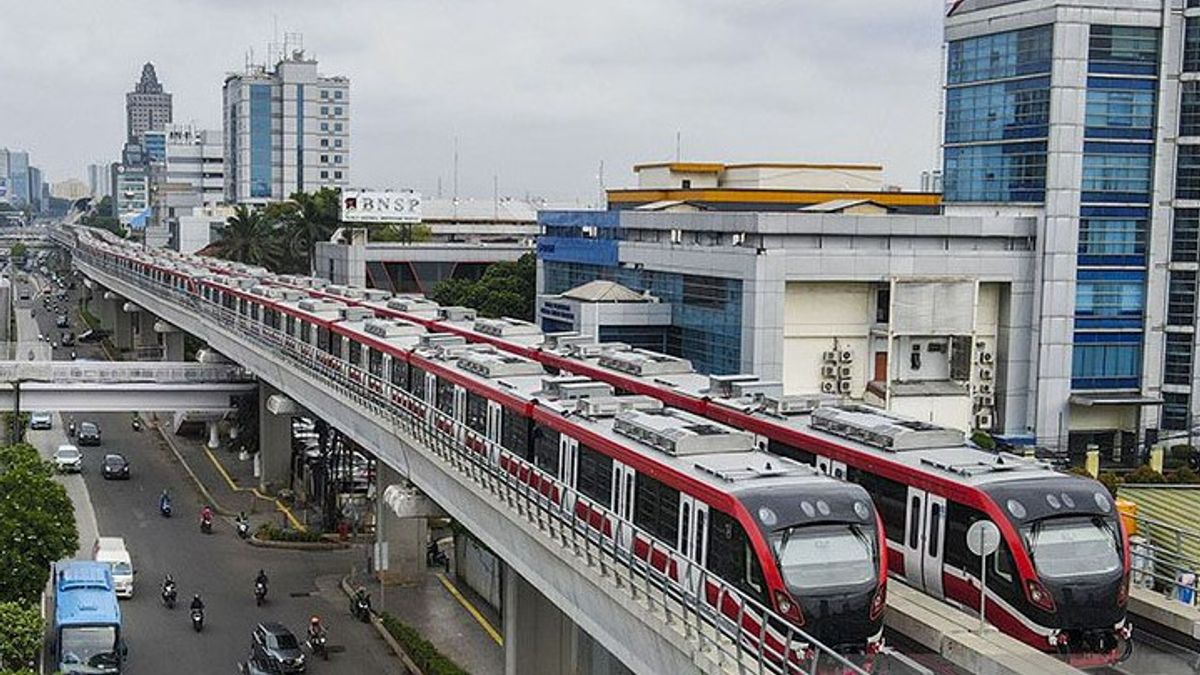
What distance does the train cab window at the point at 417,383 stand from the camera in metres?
33.8

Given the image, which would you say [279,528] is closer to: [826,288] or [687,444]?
[826,288]

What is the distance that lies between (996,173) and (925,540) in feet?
136

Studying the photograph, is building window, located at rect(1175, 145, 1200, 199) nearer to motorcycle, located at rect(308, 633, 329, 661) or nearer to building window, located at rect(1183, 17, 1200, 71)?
building window, located at rect(1183, 17, 1200, 71)

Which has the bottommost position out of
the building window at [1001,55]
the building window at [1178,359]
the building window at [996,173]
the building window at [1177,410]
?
the building window at [1177,410]

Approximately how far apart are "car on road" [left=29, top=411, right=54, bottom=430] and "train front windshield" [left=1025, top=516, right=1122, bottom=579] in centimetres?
5648

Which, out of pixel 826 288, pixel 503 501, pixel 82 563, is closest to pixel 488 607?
pixel 82 563

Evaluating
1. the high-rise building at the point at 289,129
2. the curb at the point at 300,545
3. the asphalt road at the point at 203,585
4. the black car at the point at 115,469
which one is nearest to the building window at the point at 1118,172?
the curb at the point at 300,545

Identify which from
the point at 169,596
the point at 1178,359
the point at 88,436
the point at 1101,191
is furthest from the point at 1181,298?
the point at 88,436

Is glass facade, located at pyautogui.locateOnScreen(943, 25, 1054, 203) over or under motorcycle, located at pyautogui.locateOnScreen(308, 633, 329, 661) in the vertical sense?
over

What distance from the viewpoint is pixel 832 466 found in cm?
2289

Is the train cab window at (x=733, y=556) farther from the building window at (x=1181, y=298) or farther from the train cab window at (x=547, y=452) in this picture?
the building window at (x=1181, y=298)

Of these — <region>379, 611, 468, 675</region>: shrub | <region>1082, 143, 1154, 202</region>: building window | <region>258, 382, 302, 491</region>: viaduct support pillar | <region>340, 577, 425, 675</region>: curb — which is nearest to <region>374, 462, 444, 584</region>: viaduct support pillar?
<region>340, 577, 425, 675</region>: curb

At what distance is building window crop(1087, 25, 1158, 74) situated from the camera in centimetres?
5600

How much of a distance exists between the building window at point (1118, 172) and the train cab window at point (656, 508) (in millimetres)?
40784
